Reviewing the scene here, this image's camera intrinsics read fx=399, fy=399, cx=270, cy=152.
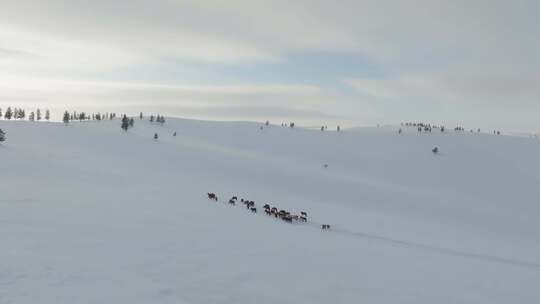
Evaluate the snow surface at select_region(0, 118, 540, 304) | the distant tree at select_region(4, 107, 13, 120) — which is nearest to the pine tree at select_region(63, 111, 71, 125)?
the distant tree at select_region(4, 107, 13, 120)

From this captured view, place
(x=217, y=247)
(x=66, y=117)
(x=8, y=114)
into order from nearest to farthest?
(x=217, y=247) < (x=66, y=117) < (x=8, y=114)

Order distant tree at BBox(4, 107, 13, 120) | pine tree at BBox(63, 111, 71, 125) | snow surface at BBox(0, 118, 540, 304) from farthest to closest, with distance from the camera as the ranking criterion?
distant tree at BBox(4, 107, 13, 120), pine tree at BBox(63, 111, 71, 125), snow surface at BBox(0, 118, 540, 304)

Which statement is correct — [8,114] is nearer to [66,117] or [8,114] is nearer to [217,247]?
[66,117]

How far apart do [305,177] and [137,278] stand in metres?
50.2

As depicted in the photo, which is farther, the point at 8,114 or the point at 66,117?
the point at 8,114

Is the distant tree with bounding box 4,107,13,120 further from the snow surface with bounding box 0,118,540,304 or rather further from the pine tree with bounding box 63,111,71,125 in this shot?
the snow surface with bounding box 0,118,540,304

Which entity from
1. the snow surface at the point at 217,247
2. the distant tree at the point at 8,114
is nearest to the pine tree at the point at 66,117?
the distant tree at the point at 8,114

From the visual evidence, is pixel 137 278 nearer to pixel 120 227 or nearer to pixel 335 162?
pixel 120 227

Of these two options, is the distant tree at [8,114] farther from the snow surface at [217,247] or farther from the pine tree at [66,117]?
the snow surface at [217,247]

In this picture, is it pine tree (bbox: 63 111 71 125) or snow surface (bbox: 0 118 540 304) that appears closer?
snow surface (bbox: 0 118 540 304)

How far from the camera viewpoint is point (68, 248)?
13.5 meters

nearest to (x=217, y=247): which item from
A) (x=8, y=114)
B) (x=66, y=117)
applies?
(x=66, y=117)

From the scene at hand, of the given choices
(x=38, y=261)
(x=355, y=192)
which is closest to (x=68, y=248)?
(x=38, y=261)

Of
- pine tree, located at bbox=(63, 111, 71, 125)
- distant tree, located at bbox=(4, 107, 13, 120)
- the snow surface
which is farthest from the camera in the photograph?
distant tree, located at bbox=(4, 107, 13, 120)
